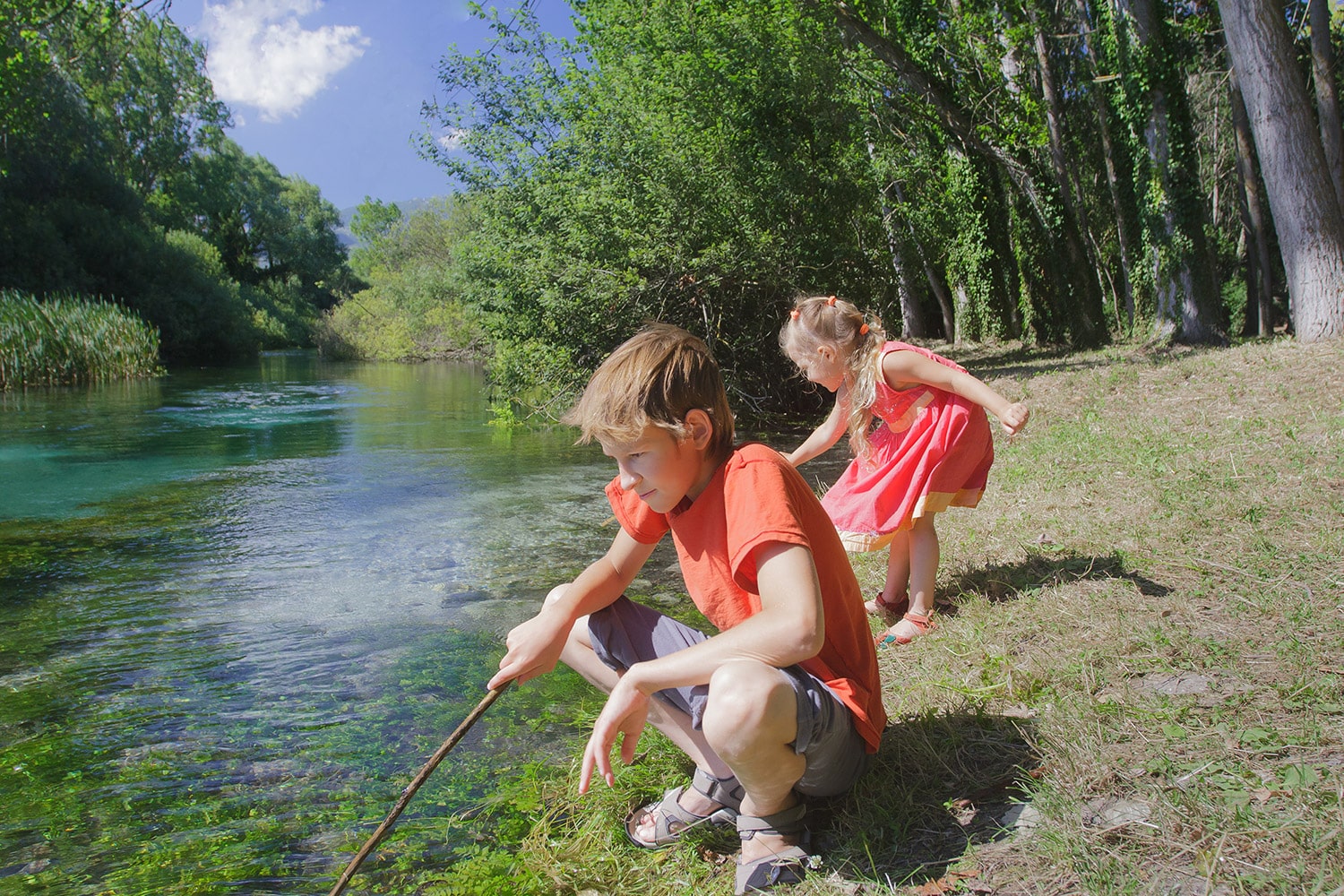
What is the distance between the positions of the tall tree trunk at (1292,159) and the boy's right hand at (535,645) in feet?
34.0

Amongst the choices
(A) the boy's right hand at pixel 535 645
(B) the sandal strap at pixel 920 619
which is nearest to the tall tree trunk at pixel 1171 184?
(B) the sandal strap at pixel 920 619

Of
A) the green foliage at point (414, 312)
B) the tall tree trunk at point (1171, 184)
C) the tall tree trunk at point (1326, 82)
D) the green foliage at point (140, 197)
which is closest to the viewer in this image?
the tall tree trunk at point (1326, 82)

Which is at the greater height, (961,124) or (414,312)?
(414,312)

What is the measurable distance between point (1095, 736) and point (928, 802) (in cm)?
49

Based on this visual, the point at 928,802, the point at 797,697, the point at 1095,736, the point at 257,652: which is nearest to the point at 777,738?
the point at 797,697

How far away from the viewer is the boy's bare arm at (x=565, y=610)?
2490mm

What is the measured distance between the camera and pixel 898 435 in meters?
4.19

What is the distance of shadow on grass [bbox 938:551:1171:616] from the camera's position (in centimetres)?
396

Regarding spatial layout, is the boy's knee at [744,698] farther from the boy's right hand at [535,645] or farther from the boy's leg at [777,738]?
the boy's right hand at [535,645]

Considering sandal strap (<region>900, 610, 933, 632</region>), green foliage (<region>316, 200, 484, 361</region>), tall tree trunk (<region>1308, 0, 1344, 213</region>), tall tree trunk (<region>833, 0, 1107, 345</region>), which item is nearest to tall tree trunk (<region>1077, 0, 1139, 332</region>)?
tall tree trunk (<region>833, 0, 1107, 345</region>)

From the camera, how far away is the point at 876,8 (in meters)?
15.6

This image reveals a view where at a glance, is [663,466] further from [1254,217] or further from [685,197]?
[1254,217]

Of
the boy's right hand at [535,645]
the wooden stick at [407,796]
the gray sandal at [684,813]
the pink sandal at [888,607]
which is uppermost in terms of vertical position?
the boy's right hand at [535,645]

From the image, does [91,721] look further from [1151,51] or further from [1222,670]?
[1151,51]
